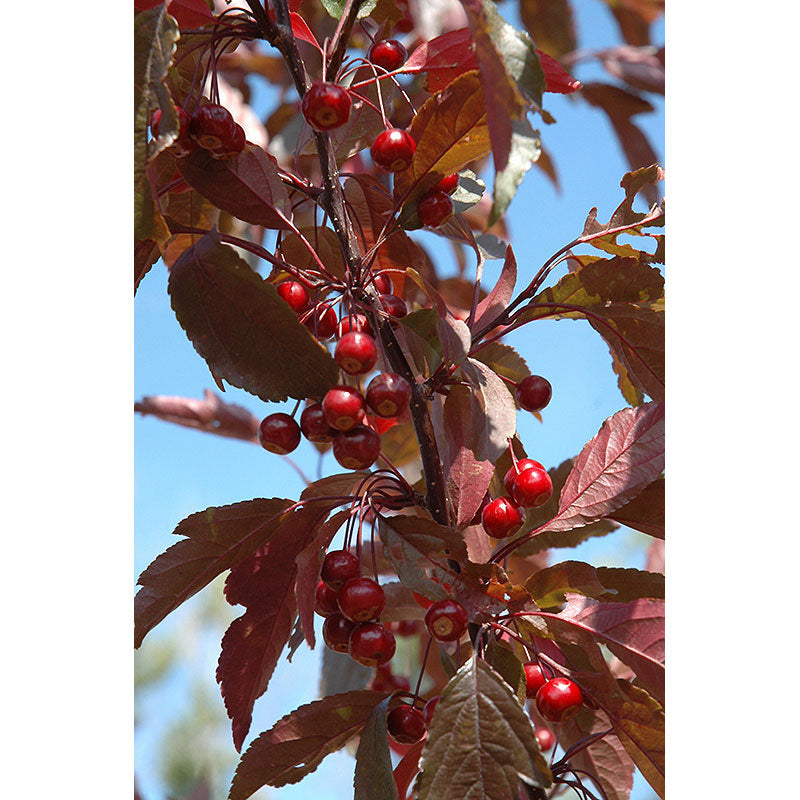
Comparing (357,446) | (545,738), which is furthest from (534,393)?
(545,738)

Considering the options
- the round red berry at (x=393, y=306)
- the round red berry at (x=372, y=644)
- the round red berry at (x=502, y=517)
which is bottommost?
the round red berry at (x=372, y=644)

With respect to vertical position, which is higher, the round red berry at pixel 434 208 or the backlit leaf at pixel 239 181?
the backlit leaf at pixel 239 181

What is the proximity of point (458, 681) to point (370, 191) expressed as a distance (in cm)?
37

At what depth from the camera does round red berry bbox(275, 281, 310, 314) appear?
0.58 metres

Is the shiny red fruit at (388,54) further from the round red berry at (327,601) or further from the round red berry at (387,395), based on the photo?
the round red berry at (327,601)

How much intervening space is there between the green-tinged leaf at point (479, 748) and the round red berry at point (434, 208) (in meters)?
0.28

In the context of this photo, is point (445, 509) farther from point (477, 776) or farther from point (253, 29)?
point (253, 29)

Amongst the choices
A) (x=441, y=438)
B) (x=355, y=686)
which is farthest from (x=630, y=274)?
(x=355, y=686)

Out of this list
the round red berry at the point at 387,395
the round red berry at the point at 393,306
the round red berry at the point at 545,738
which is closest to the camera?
the round red berry at the point at 387,395

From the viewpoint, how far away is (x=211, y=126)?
514 mm

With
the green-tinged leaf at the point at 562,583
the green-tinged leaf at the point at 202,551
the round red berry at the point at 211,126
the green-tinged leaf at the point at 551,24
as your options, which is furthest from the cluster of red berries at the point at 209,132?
the green-tinged leaf at the point at 551,24

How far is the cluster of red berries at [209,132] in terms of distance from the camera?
514 mm

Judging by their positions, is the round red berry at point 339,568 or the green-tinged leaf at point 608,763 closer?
the round red berry at point 339,568
